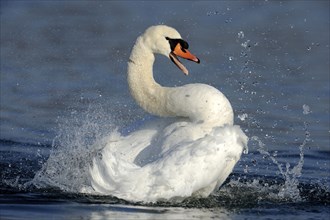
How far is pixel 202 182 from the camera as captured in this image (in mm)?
10516

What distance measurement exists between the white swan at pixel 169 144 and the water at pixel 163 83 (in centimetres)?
17

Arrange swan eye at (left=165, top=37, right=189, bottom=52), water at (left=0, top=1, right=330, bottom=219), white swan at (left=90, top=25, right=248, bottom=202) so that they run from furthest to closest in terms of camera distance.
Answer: swan eye at (left=165, top=37, right=189, bottom=52) → water at (left=0, top=1, right=330, bottom=219) → white swan at (left=90, top=25, right=248, bottom=202)

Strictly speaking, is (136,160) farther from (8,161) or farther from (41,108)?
(41,108)

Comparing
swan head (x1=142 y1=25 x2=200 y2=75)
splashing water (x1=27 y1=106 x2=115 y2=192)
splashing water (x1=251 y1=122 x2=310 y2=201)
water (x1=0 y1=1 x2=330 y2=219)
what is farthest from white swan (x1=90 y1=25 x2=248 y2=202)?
splashing water (x1=251 y1=122 x2=310 y2=201)

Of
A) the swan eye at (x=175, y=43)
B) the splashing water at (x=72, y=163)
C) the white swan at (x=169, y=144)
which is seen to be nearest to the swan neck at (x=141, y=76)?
the white swan at (x=169, y=144)

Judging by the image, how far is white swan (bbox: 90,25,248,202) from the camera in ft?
34.0

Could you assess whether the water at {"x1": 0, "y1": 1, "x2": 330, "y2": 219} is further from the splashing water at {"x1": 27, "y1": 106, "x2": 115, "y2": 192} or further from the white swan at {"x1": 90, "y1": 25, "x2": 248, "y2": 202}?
the white swan at {"x1": 90, "y1": 25, "x2": 248, "y2": 202}

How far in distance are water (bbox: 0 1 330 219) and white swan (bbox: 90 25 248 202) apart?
17 cm

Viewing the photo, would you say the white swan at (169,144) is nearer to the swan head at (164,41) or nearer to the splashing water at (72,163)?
the swan head at (164,41)

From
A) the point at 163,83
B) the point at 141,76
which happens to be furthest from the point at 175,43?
the point at 163,83

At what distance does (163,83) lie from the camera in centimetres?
1571

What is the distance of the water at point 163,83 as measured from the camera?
10742 millimetres

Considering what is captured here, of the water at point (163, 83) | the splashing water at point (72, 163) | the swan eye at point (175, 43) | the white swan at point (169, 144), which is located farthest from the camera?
the swan eye at point (175, 43)

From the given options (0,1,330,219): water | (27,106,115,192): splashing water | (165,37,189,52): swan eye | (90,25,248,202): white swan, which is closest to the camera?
(90,25,248,202): white swan
